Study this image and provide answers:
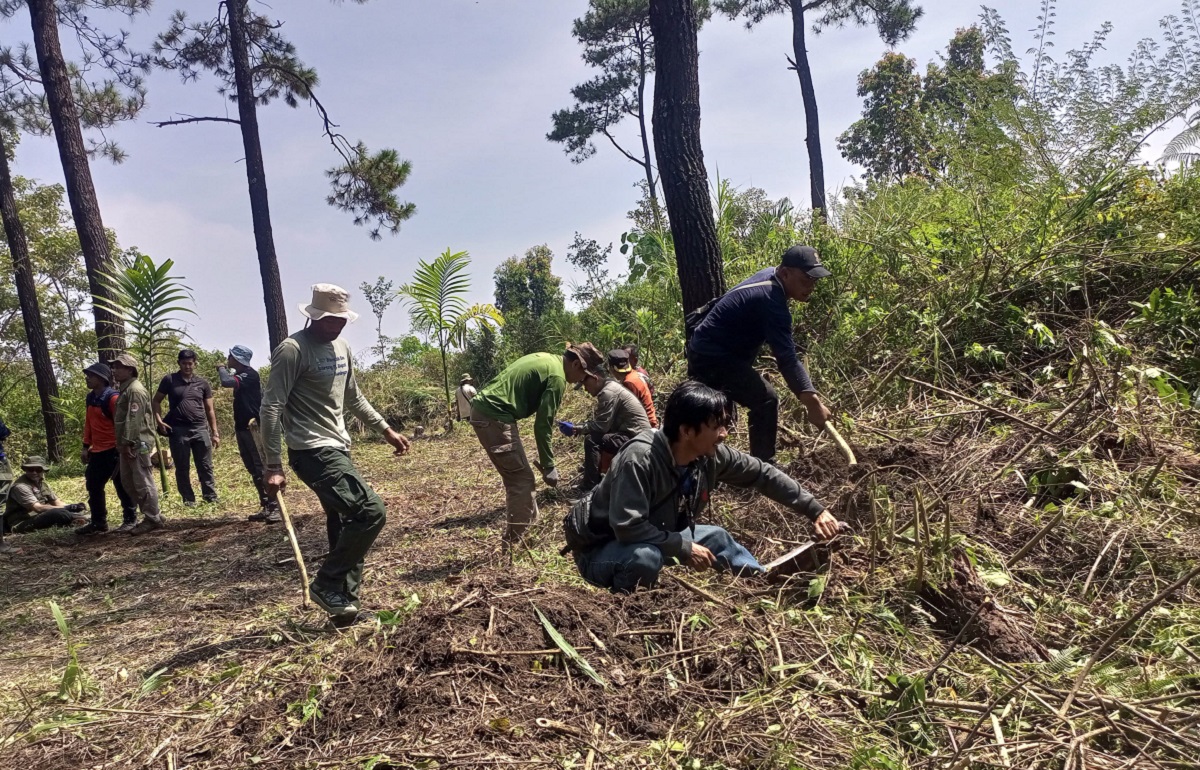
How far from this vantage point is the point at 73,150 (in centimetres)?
1000

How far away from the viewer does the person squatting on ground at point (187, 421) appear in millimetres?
7613

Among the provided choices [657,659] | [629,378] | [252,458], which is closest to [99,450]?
[252,458]

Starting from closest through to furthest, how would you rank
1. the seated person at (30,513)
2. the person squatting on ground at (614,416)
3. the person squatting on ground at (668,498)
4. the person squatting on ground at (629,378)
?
1. the person squatting on ground at (668,498)
2. the person squatting on ground at (614,416)
3. the person squatting on ground at (629,378)
4. the seated person at (30,513)

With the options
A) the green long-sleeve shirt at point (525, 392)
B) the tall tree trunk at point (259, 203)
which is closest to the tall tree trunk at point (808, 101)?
the tall tree trunk at point (259, 203)

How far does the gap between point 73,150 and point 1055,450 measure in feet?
39.9

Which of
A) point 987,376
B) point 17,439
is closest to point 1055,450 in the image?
point 987,376

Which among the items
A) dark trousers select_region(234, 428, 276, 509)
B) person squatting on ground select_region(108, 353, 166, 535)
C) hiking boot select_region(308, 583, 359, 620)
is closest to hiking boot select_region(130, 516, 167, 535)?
person squatting on ground select_region(108, 353, 166, 535)

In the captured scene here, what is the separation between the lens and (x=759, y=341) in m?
4.68

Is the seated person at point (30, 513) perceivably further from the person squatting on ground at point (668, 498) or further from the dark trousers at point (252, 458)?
the person squatting on ground at point (668, 498)

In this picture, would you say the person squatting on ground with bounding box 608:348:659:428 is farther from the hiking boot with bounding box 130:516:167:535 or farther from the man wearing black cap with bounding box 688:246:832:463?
the hiking boot with bounding box 130:516:167:535

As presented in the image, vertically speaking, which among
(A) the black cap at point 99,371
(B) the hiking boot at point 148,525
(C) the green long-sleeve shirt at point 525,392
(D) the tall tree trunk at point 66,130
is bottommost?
(B) the hiking boot at point 148,525

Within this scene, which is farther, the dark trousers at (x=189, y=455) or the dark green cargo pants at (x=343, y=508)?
the dark trousers at (x=189, y=455)

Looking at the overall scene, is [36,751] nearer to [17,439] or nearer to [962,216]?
[962,216]

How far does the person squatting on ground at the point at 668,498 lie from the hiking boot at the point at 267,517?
4831 mm
